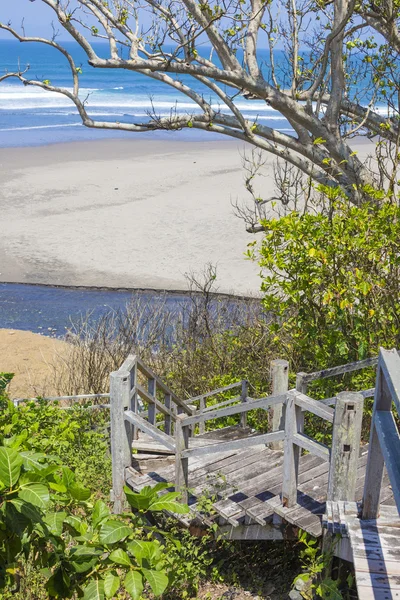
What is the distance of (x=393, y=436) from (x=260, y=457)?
3.39 metres

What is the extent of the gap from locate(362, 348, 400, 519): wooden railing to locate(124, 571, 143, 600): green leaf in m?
0.99

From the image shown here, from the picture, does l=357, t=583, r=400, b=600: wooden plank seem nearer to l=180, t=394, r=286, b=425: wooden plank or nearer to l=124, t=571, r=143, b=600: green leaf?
l=124, t=571, r=143, b=600: green leaf

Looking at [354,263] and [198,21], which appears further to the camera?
[198,21]

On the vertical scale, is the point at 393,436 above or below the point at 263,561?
above

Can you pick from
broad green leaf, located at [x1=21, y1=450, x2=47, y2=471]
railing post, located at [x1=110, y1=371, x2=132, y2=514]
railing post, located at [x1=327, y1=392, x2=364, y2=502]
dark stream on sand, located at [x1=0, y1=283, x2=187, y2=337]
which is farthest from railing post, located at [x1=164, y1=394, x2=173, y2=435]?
dark stream on sand, located at [x1=0, y1=283, x2=187, y2=337]

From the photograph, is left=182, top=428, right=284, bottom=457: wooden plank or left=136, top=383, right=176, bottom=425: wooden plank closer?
left=182, top=428, right=284, bottom=457: wooden plank

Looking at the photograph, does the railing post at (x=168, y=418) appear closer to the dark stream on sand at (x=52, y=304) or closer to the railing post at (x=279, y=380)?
the railing post at (x=279, y=380)

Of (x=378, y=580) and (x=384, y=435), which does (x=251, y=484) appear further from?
(x=384, y=435)

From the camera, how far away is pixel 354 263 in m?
6.83

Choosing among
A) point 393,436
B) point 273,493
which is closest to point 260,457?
point 273,493

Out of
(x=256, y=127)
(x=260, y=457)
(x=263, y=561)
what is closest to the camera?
(x=263, y=561)

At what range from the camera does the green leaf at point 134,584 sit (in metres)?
2.70

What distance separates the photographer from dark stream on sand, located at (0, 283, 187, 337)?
16062 mm

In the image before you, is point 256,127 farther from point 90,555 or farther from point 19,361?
point 90,555
